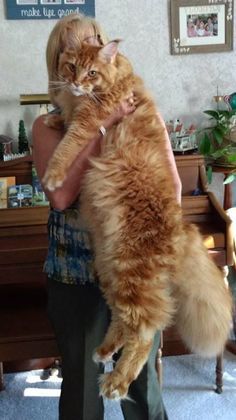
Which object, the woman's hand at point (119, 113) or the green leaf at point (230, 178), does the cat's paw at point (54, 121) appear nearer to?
the woman's hand at point (119, 113)

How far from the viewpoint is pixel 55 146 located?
1.47 metres

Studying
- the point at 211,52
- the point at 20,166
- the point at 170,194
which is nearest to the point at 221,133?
the point at 211,52

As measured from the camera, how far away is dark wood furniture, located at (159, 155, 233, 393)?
2068 mm

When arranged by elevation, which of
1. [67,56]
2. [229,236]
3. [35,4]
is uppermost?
[35,4]

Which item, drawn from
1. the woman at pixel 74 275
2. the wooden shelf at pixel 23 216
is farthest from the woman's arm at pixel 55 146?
the wooden shelf at pixel 23 216

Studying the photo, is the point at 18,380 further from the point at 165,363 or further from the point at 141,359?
the point at 141,359

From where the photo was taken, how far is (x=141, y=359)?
4.51 feet

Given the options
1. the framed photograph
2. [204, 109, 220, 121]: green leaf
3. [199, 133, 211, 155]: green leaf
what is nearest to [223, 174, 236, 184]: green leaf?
[199, 133, 211, 155]: green leaf

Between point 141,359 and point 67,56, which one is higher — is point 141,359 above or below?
below

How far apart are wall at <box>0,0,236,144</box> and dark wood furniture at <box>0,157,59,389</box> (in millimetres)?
466

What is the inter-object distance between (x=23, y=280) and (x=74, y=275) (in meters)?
0.58

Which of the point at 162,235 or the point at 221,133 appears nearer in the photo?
the point at 162,235

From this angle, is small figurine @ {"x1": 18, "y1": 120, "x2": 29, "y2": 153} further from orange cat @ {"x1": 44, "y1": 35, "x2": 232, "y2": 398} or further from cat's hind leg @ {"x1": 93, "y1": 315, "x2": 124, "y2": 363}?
cat's hind leg @ {"x1": 93, "y1": 315, "x2": 124, "y2": 363}

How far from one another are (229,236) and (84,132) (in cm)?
94
